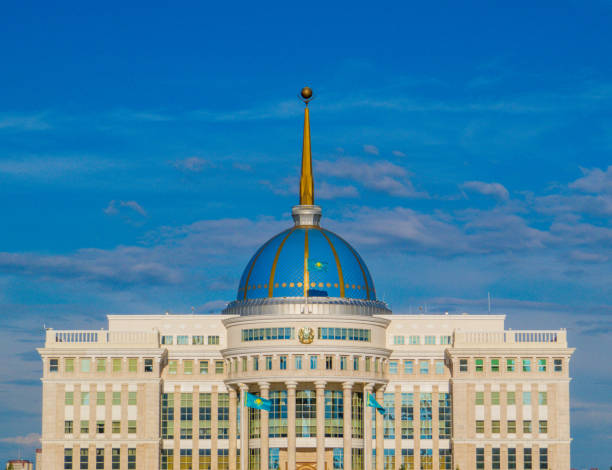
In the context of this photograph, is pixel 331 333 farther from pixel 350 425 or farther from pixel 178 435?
pixel 178 435

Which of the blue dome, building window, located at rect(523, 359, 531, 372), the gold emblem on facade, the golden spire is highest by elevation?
the golden spire

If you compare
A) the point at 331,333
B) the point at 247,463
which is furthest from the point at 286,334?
the point at 247,463

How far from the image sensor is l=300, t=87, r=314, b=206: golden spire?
15912 centimetres

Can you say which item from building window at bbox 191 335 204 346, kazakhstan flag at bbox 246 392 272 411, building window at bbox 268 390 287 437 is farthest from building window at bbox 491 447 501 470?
building window at bbox 191 335 204 346

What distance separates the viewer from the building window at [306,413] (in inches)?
5773

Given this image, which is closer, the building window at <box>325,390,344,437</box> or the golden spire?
the building window at <box>325,390,344,437</box>

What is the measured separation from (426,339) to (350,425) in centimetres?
1457

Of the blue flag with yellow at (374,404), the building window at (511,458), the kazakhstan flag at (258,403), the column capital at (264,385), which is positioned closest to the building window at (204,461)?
the kazakhstan flag at (258,403)

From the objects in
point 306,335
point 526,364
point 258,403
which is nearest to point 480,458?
point 526,364

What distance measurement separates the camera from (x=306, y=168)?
529ft

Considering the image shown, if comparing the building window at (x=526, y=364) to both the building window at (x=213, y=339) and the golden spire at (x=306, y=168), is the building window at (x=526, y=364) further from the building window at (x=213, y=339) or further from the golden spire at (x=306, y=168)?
the building window at (x=213, y=339)

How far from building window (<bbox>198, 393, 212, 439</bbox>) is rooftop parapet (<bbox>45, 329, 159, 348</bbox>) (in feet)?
27.5

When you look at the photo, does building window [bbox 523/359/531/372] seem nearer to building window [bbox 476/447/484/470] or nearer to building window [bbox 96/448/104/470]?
building window [bbox 476/447/484/470]

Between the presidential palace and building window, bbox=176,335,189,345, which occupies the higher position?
building window, bbox=176,335,189,345
